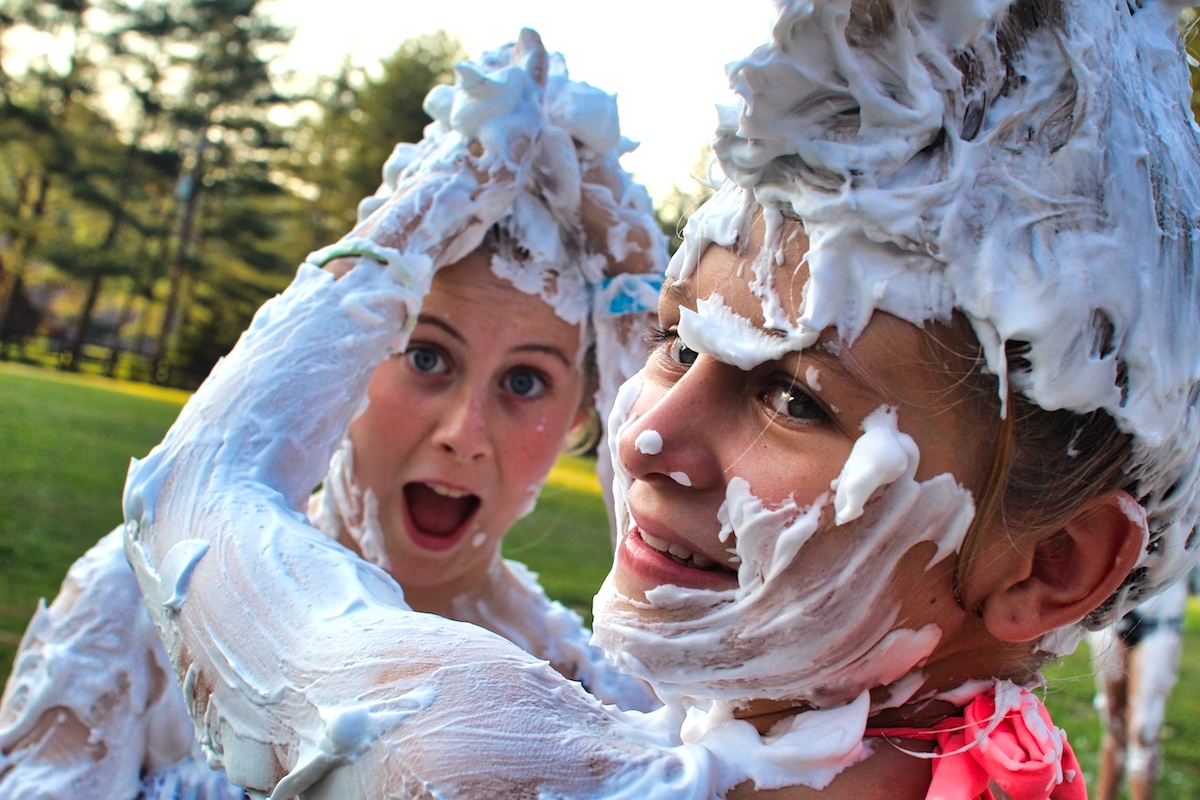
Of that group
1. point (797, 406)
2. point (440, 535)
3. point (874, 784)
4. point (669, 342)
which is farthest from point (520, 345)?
point (874, 784)

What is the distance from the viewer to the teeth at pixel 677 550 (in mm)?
1477

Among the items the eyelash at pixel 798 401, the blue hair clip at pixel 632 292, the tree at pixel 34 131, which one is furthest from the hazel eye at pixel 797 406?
the tree at pixel 34 131

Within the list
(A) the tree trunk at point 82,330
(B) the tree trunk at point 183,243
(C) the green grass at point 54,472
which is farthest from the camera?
(B) the tree trunk at point 183,243

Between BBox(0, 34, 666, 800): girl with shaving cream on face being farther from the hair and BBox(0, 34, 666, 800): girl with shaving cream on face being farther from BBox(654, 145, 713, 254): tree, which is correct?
the hair

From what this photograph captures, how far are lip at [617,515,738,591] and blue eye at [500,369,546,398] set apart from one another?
1317mm

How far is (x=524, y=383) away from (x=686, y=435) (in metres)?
1.41

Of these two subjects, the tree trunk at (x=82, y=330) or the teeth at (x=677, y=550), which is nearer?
the teeth at (x=677, y=550)

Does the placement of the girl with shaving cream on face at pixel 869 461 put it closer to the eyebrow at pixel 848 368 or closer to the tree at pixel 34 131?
the eyebrow at pixel 848 368

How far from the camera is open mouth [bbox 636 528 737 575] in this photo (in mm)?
1473

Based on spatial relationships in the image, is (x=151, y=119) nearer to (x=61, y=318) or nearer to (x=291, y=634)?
(x=61, y=318)

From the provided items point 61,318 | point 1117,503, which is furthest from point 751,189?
point 61,318

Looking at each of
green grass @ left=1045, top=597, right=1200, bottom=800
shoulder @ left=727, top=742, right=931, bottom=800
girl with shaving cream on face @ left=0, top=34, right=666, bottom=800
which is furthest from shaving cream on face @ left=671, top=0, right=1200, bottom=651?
green grass @ left=1045, top=597, right=1200, bottom=800

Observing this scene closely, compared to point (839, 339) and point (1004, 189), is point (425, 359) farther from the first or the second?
point (1004, 189)

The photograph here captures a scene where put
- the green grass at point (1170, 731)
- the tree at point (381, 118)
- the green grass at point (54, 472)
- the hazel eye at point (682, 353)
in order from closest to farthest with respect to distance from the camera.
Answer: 1. the hazel eye at point (682, 353)
2. the green grass at point (1170, 731)
3. the green grass at point (54, 472)
4. the tree at point (381, 118)
